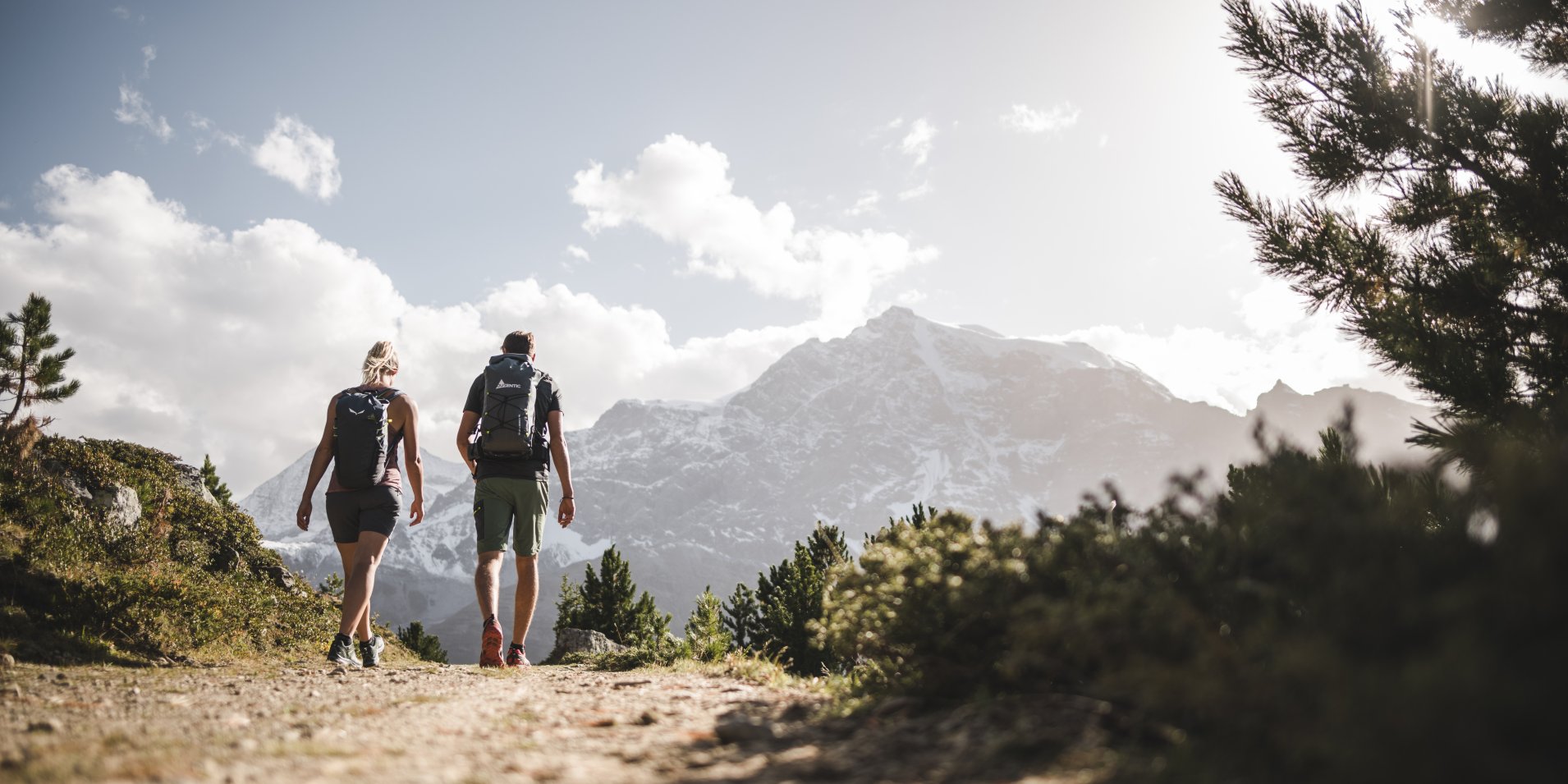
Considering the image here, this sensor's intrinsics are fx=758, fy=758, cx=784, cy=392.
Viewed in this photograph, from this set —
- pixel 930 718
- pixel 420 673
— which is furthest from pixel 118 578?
pixel 930 718

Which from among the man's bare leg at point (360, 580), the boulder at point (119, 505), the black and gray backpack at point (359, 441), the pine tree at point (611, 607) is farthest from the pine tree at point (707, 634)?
the pine tree at point (611, 607)

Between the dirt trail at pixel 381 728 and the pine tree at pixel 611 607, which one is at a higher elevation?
the dirt trail at pixel 381 728

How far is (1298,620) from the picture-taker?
2061 mm

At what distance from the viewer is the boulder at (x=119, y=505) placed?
7.66m

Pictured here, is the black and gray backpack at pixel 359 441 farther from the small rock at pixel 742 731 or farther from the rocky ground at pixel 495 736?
the small rock at pixel 742 731

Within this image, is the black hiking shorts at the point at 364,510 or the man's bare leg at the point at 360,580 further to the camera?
the black hiking shorts at the point at 364,510

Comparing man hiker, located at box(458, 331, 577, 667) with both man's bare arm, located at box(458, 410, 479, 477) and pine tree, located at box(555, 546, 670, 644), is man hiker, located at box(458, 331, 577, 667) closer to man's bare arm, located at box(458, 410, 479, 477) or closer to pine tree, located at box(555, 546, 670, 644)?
man's bare arm, located at box(458, 410, 479, 477)

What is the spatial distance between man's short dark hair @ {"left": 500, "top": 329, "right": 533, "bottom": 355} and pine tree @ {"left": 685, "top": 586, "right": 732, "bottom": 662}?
2.84m

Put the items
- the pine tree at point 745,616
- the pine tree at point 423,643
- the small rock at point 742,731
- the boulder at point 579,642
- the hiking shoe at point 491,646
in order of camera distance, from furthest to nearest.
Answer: the pine tree at point 423,643 < the pine tree at point 745,616 < the boulder at point 579,642 < the hiking shoe at point 491,646 < the small rock at point 742,731

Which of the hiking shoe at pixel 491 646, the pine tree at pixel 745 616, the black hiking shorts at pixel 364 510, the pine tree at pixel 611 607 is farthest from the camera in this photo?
the pine tree at pixel 611 607

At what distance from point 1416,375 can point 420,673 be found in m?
6.90

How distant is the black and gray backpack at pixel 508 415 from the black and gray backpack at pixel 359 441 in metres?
0.79

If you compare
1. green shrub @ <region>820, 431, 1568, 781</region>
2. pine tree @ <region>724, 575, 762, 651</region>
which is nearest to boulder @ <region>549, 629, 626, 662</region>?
pine tree @ <region>724, 575, 762, 651</region>

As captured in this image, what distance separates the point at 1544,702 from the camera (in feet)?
4.12
